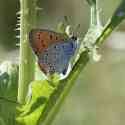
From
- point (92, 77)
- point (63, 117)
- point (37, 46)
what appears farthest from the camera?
point (92, 77)

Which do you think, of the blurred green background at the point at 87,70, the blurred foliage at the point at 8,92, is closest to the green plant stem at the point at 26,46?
the blurred foliage at the point at 8,92

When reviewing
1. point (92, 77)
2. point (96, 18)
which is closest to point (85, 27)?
point (92, 77)

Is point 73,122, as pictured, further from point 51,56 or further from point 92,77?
point 51,56

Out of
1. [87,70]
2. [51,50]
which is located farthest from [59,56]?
[87,70]

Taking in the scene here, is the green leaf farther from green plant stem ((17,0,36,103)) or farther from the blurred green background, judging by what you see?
the blurred green background

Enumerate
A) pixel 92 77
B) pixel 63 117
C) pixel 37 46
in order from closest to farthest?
1. pixel 37 46
2. pixel 63 117
3. pixel 92 77

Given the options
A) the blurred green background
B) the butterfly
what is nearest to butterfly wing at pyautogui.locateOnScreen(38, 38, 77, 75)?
the butterfly
